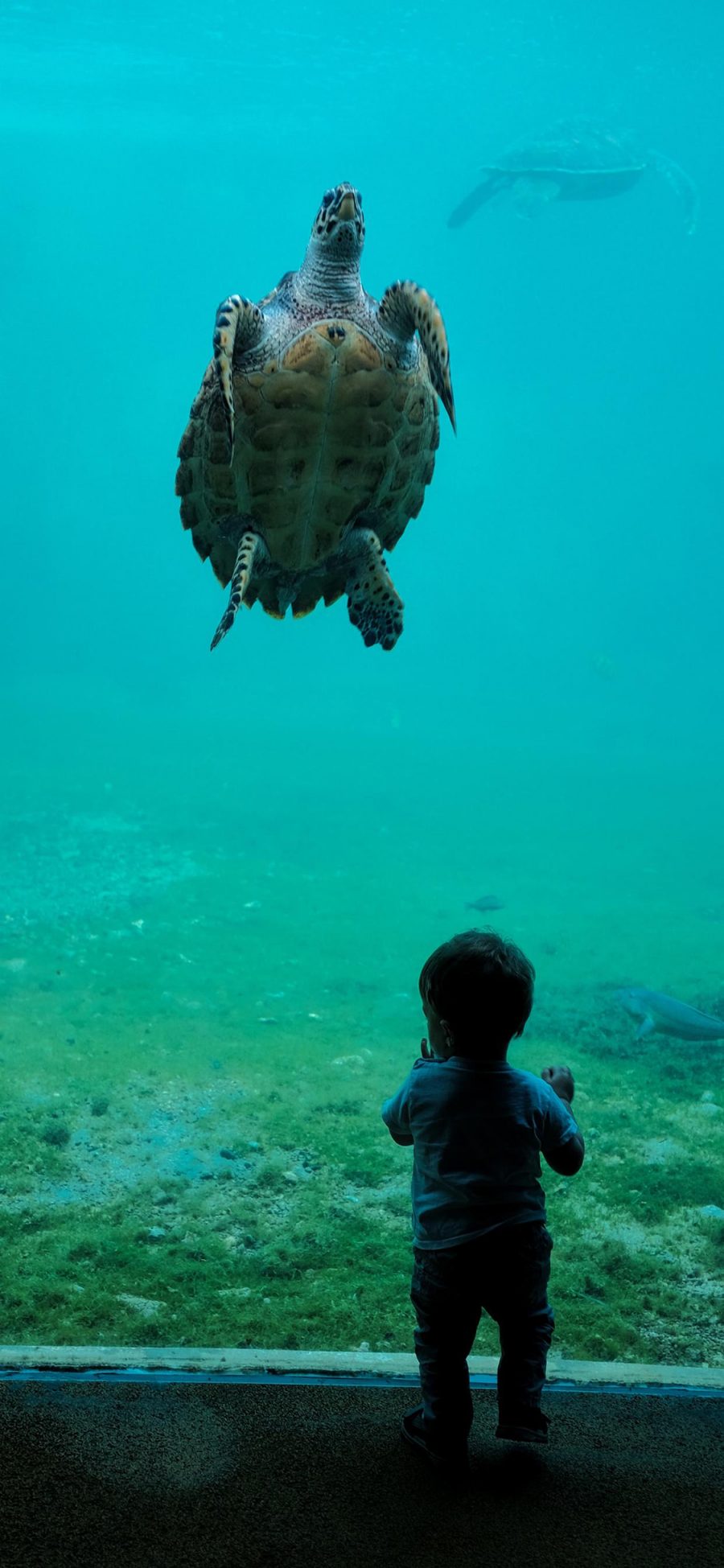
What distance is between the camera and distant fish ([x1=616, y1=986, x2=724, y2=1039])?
5840 mm

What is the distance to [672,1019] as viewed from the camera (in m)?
5.95

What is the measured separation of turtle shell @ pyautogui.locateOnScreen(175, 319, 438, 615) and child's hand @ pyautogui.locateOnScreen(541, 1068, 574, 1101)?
1942 millimetres

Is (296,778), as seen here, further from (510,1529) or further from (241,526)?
(510,1529)

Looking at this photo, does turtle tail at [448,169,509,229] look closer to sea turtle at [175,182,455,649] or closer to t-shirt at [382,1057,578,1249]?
sea turtle at [175,182,455,649]

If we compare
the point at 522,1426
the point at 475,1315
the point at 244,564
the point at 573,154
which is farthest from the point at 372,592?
the point at 573,154

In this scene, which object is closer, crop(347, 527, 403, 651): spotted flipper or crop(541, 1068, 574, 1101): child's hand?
crop(541, 1068, 574, 1101): child's hand

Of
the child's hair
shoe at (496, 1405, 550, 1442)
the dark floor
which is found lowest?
the dark floor

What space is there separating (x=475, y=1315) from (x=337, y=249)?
10.2 feet

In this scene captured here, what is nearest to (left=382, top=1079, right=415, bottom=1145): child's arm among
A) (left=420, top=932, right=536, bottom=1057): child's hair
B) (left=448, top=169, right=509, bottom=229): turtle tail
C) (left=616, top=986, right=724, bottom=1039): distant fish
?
(left=420, top=932, right=536, bottom=1057): child's hair

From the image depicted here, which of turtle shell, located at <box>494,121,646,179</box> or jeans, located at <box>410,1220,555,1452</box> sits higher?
turtle shell, located at <box>494,121,646,179</box>

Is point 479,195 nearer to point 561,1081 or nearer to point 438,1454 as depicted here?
point 561,1081

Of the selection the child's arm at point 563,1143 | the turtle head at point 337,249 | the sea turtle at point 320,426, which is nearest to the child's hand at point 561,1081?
the child's arm at point 563,1143

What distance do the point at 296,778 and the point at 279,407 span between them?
21.6 metres

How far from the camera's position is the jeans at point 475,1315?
157cm
